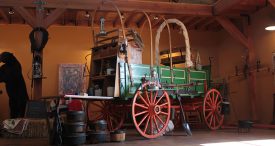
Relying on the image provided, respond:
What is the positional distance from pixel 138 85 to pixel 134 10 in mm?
2857

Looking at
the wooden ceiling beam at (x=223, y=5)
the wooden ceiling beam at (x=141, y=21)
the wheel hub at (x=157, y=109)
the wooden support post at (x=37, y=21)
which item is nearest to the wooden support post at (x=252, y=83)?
the wooden ceiling beam at (x=223, y=5)

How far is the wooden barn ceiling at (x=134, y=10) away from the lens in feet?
26.1

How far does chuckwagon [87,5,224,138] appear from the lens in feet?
19.8

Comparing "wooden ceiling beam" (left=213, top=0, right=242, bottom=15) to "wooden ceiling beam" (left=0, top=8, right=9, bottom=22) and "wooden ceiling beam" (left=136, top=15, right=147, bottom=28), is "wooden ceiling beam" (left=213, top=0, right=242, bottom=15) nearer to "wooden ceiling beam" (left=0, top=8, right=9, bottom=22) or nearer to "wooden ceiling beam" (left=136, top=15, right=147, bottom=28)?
"wooden ceiling beam" (left=136, top=15, right=147, bottom=28)

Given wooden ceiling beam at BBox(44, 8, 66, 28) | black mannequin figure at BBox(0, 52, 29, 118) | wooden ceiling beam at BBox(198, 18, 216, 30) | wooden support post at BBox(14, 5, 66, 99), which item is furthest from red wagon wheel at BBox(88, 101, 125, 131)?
wooden ceiling beam at BBox(198, 18, 216, 30)

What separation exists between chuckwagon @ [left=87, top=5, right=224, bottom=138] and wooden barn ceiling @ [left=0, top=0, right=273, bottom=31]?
0.90 metres

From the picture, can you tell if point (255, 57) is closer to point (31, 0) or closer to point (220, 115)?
point (220, 115)

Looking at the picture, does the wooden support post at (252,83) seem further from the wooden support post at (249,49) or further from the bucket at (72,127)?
the bucket at (72,127)

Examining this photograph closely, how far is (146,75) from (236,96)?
493 centimetres

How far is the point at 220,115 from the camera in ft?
25.8

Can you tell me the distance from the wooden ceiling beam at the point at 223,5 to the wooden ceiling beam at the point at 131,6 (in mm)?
183

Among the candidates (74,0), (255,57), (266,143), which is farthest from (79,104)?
(255,57)

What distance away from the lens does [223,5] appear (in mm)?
8859

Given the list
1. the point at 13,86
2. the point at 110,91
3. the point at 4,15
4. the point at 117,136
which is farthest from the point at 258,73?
the point at 4,15
